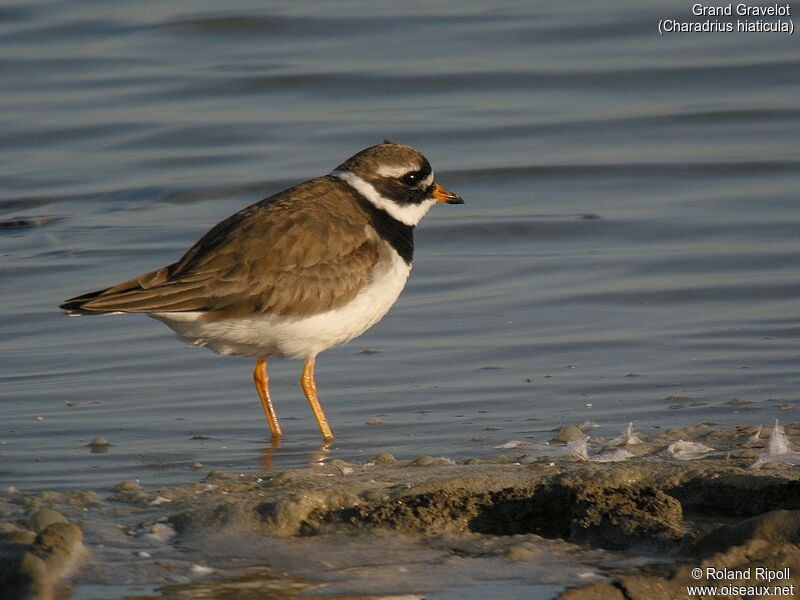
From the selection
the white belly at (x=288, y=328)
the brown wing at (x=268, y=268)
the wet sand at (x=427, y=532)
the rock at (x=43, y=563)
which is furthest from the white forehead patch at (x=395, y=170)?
the rock at (x=43, y=563)

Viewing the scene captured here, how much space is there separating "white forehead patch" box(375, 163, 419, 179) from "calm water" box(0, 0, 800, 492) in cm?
101

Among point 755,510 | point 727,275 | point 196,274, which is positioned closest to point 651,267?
point 727,275

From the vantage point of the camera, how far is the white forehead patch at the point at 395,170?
6965 millimetres

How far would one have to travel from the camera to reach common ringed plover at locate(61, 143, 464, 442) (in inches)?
241

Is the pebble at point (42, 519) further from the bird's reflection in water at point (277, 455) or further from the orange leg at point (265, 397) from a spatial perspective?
the orange leg at point (265, 397)

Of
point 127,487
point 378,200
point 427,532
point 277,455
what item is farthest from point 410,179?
point 427,532

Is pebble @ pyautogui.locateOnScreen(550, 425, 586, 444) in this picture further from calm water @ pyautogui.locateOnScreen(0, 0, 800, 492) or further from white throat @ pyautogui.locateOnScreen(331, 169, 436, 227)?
white throat @ pyautogui.locateOnScreen(331, 169, 436, 227)

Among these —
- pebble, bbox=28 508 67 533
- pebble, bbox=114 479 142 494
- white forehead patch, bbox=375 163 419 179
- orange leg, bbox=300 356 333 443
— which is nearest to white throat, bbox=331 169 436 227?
white forehead patch, bbox=375 163 419 179

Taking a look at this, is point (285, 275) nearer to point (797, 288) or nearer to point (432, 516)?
point (432, 516)

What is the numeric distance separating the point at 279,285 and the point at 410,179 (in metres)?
1.14

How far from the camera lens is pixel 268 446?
19.7 feet

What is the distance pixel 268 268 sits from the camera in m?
6.29

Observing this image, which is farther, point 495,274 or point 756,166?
point 756,166

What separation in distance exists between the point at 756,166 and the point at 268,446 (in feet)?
21.5
